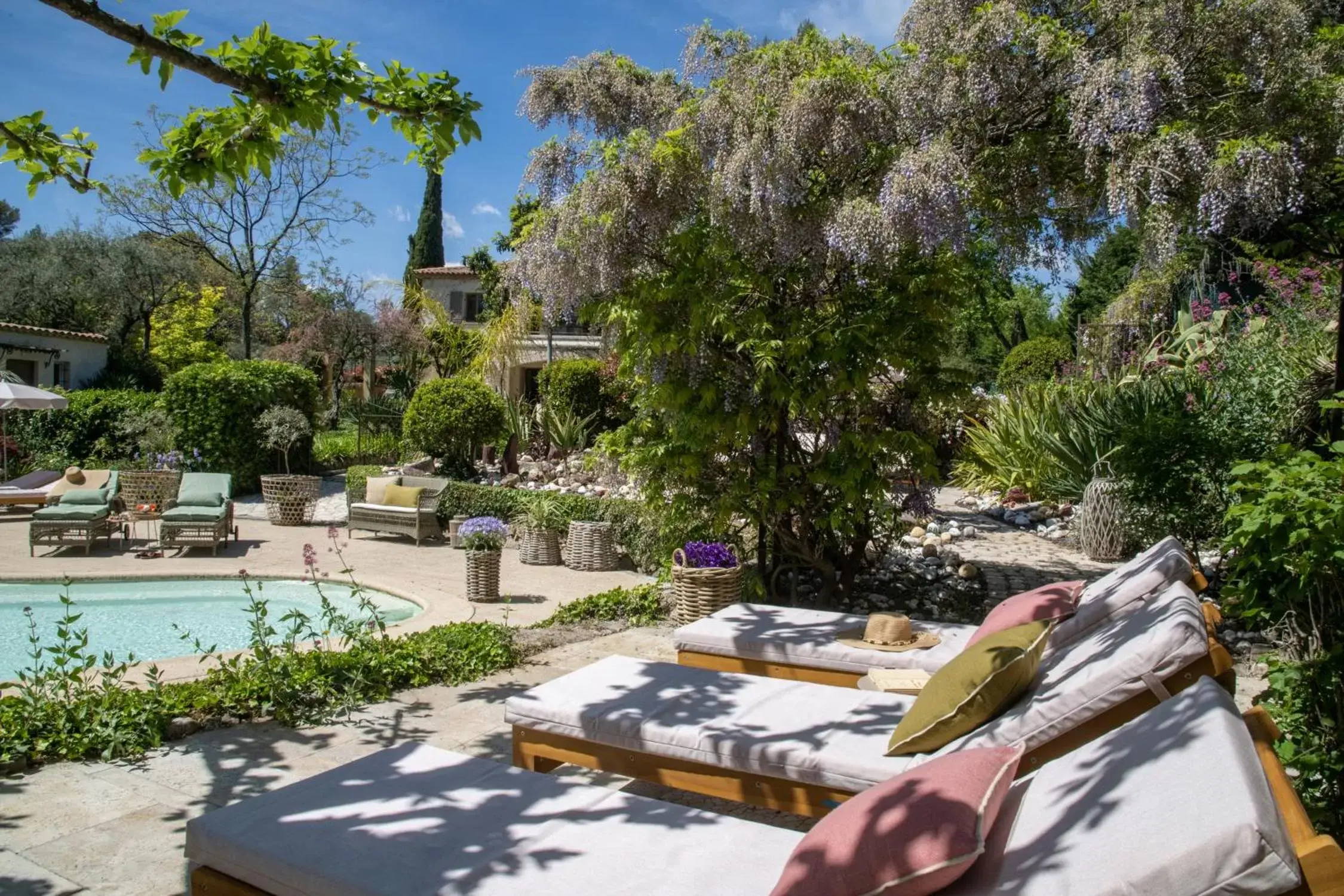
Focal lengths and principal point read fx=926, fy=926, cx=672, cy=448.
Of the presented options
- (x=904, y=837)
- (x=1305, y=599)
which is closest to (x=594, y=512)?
(x=1305, y=599)

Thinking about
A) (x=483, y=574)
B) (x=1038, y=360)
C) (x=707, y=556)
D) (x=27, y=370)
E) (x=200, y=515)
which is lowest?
(x=483, y=574)

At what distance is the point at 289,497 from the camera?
12562 mm

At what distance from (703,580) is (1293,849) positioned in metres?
4.96

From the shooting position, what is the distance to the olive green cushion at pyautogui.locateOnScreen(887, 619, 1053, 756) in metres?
2.76

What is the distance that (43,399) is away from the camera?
43.5 feet

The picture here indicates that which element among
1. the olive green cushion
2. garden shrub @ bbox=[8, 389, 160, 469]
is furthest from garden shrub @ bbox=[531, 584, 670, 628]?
garden shrub @ bbox=[8, 389, 160, 469]

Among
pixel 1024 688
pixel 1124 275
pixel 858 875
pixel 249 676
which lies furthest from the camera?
pixel 1124 275

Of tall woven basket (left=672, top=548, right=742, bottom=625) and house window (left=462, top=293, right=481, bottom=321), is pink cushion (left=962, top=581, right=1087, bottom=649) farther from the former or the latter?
house window (left=462, top=293, right=481, bottom=321)

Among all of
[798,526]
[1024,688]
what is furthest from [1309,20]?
[1024,688]

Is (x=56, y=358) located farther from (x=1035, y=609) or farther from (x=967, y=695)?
(x=967, y=695)

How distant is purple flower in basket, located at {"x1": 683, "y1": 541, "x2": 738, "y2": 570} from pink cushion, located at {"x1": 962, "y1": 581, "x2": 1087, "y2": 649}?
9.33 ft

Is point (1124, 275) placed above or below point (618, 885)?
above

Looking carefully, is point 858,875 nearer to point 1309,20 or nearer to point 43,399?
point 1309,20

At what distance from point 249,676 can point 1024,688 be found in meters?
3.65
